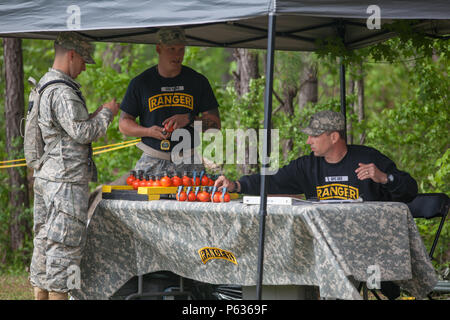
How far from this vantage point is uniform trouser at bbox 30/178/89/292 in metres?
4.70

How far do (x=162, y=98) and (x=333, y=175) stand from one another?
1.58 metres

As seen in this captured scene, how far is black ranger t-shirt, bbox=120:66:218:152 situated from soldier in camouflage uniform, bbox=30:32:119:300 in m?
0.78

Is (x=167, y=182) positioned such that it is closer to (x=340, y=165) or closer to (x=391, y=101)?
(x=340, y=165)

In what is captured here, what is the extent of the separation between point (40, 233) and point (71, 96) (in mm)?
995

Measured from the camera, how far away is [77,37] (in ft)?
16.0

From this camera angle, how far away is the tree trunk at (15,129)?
27.4 feet

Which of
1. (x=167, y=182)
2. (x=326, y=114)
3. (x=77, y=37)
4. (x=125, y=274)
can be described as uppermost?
(x=77, y=37)

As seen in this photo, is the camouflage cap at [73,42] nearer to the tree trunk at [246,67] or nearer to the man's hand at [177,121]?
the man's hand at [177,121]

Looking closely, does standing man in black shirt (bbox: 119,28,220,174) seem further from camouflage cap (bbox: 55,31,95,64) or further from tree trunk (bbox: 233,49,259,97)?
tree trunk (bbox: 233,49,259,97)

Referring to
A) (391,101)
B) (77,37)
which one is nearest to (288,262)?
(77,37)

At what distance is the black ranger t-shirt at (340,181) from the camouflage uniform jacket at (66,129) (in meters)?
1.17

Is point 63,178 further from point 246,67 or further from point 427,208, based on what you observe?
point 246,67

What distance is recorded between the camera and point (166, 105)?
222 inches

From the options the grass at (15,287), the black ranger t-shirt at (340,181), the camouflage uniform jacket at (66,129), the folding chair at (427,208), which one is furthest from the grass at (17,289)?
the camouflage uniform jacket at (66,129)
